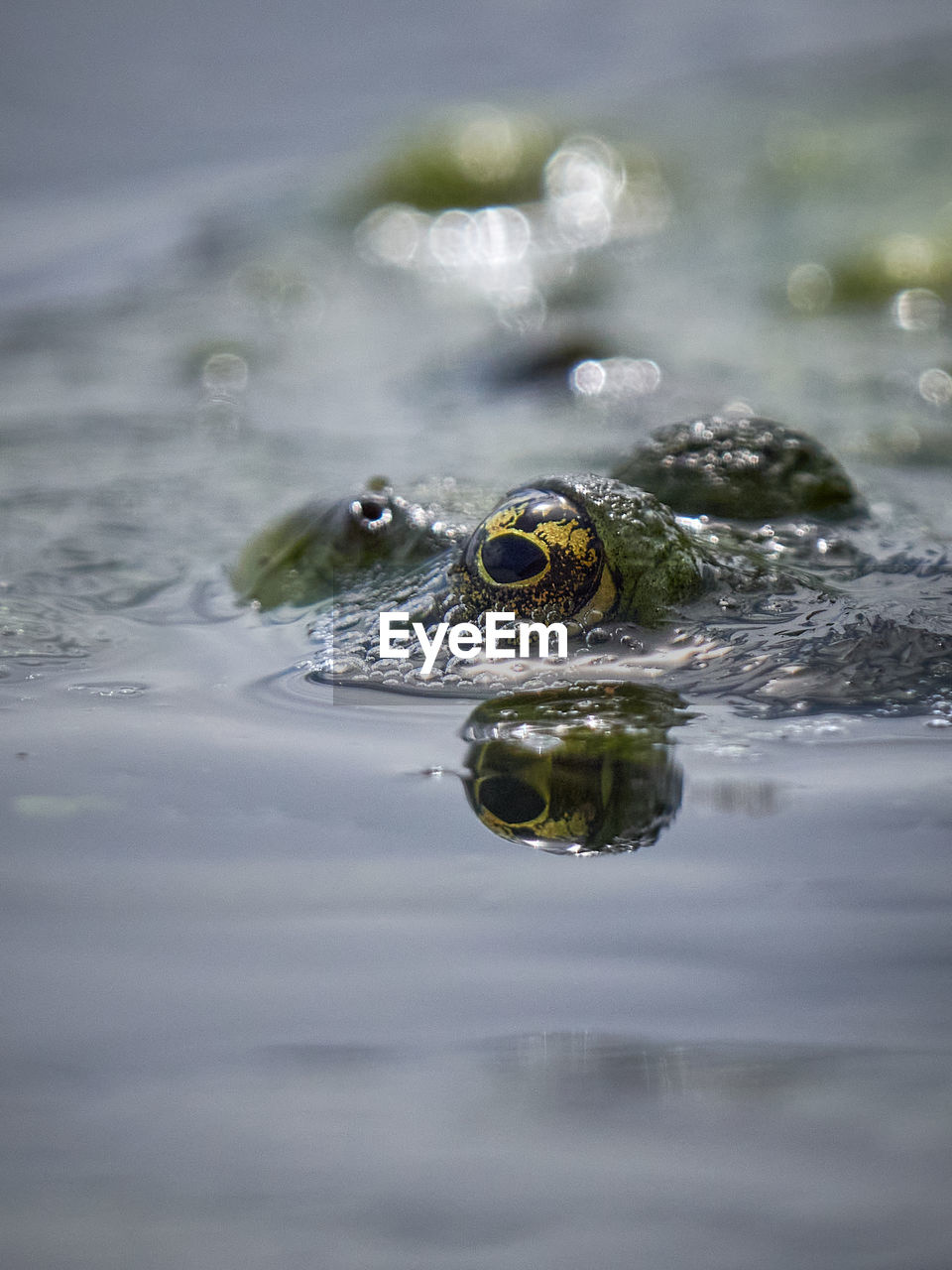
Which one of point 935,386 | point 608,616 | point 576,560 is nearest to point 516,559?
point 576,560

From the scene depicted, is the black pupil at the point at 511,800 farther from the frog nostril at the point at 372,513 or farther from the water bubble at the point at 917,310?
the water bubble at the point at 917,310

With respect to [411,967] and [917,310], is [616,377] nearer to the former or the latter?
[917,310]

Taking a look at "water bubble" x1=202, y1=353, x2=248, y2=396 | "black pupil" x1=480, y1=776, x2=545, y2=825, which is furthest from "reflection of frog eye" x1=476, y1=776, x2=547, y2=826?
"water bubble" x1=202, y1=353, x2=248, y2=396

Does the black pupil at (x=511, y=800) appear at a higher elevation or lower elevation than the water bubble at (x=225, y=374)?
lower

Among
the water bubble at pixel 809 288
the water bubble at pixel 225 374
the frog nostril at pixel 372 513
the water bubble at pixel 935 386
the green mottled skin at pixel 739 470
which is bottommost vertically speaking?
the frog nostril at pixel 372 513

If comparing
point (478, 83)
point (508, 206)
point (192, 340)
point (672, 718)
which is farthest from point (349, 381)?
point (478, 83)

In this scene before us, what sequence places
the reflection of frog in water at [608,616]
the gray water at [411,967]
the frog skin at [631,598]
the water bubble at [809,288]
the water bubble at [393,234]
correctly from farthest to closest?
1. the water bubble at [393,234]
2. the water bubble at [809,288]
3. the frog skin at [631,598]
4. the reflection of frog in water at [608,616]
5. the gray water at [411,967]

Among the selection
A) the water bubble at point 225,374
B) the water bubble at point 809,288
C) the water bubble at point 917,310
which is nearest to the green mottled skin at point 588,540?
the water bubble at point 225,374

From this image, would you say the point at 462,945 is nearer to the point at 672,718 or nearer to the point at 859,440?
the point at 672,718
